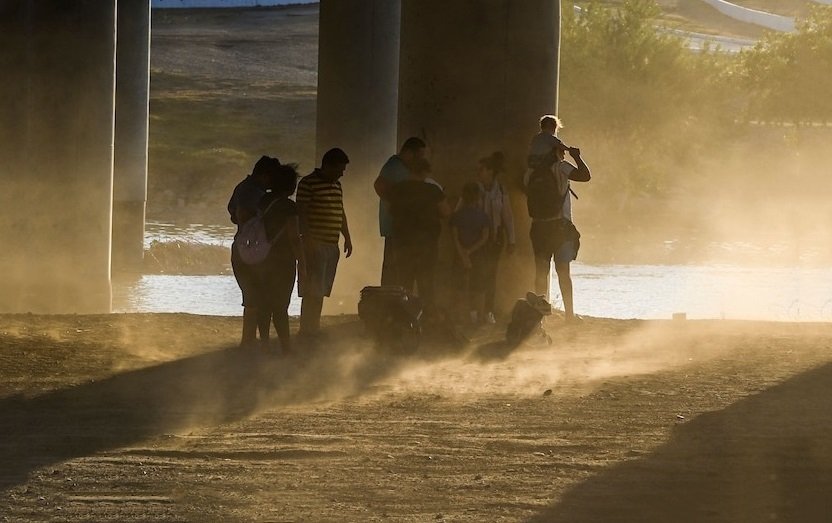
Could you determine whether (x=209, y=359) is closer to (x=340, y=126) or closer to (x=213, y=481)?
(x=213, y=481)

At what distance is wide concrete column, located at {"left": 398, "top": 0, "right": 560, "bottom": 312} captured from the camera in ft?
52.0

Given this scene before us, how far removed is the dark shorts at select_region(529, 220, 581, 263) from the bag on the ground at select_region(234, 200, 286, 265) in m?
3.28

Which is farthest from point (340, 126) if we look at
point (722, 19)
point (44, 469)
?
point (722, 19)

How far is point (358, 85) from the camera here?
24438mm

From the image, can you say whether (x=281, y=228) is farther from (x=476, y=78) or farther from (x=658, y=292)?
(x=658, y=292)

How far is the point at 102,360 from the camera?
43.8ft

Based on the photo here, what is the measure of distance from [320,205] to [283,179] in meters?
1.01

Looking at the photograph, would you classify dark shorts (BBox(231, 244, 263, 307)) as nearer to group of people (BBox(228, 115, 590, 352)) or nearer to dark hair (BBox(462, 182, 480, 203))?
group of people (BBox(228, 115, 590, 352))

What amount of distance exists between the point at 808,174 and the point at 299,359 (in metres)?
50.7

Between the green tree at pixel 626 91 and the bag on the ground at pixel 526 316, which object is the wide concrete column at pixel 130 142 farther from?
the green tree at pixel 626 91

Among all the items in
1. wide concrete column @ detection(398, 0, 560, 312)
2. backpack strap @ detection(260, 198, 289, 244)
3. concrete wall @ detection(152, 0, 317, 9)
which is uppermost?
concrete wall @ detection(152, 0, 317, 9)

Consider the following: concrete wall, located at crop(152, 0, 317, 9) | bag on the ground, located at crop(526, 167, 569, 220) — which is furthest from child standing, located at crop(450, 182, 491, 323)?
concrete wall, located at crop(152, 0, 317, 9)

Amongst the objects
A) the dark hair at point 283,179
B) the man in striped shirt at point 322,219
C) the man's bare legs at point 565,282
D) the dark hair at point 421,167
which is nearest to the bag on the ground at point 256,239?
the dark hair at point 283,179

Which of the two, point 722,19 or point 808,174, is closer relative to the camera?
point 808,174
